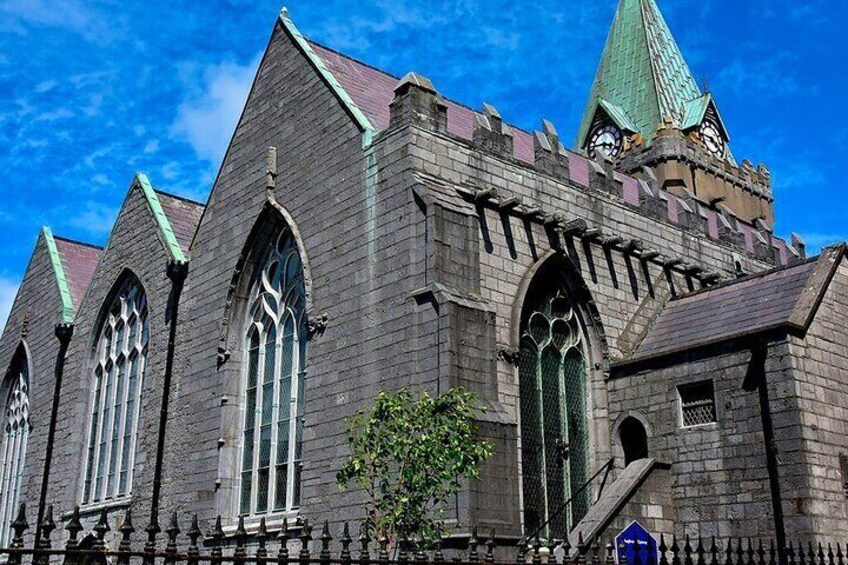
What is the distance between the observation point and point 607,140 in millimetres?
39719

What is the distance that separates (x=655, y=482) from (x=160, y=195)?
17424mm

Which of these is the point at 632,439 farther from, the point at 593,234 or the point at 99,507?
the point at 99,507

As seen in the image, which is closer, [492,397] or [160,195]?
[492,397]

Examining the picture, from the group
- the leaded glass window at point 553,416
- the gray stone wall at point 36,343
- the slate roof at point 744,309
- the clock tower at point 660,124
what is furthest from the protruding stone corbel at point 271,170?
the clock tower at point 660,124

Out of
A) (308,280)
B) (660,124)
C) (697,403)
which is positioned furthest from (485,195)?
(660,124)

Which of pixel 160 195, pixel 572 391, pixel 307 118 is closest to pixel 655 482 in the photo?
pixel 572 391

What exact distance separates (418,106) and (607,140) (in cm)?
2157

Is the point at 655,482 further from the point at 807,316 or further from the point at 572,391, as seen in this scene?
the point at 807,316

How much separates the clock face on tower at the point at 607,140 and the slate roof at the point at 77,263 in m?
19.7

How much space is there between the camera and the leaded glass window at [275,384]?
20328mm

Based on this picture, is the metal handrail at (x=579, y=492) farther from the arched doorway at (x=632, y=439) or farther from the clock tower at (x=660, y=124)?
the clock tower at (x=660, y=124)

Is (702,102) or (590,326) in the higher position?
(702,102)

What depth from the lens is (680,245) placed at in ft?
82.6

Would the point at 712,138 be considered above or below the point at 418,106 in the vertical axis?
above
